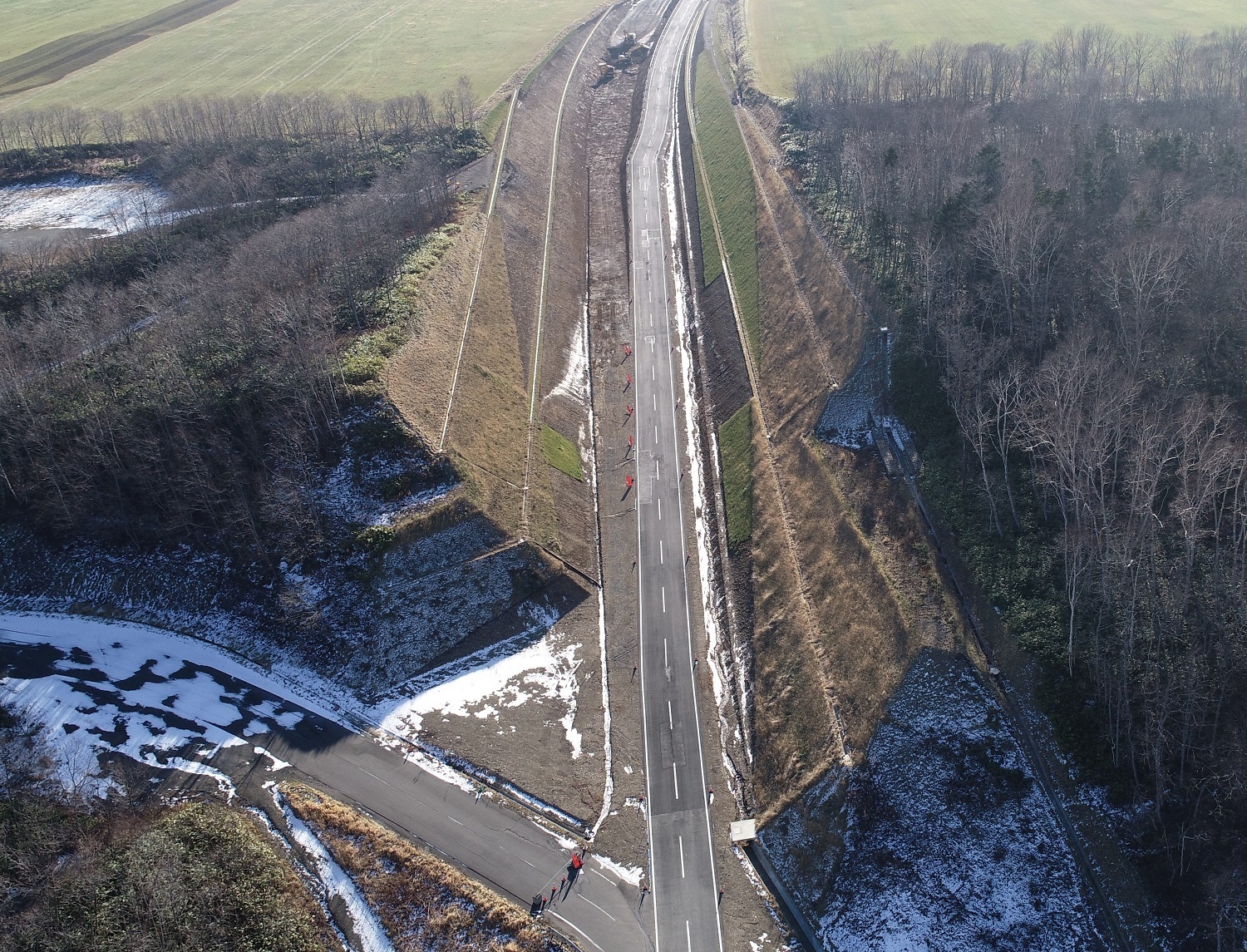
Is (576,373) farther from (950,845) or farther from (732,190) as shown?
(950,845)

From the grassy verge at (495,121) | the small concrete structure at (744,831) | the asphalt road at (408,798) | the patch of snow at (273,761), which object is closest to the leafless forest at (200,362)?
the asphalt road at (408,798)

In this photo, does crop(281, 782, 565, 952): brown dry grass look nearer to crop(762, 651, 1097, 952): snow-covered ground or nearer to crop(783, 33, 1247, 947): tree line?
crop(762, 651, 1097, 952): snow-covered ground

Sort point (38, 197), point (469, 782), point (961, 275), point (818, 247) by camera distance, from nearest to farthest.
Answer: point (469, 782), point (961, 275), point (818, 247), point (38, 197)

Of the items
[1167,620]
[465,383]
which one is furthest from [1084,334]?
[465,383]

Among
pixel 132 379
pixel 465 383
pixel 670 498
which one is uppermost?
pixel 132 379

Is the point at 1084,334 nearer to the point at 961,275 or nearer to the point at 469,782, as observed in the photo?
the point at 961,275

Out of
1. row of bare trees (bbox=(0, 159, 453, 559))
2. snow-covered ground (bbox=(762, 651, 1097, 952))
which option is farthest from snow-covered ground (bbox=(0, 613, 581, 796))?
snow-covered ground (bbox=(762, 651, 1097, 952))
